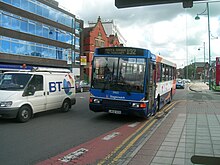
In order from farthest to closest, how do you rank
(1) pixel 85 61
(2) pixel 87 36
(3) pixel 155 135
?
1. (2) pixel 87 36
2. (1) pixel 85 61
3. (3) pixel 155 135

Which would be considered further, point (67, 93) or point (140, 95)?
point (67, 93)

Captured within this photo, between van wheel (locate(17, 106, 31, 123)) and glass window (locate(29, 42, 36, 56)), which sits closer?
van wheel (locate(17, 106, 31, 123))

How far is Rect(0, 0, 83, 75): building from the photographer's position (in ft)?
129

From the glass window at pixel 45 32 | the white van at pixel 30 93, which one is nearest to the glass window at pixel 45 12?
the glass window at pixel 45 32

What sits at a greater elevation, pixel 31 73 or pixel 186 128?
pixel 31 73

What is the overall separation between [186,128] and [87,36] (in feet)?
200

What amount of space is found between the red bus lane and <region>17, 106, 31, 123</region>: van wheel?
134 inches

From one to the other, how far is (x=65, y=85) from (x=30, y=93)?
2.97 meters

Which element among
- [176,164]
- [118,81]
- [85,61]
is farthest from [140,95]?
[85,61]

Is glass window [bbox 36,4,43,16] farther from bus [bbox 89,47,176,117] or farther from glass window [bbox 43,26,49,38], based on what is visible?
bus [bbox 89,47,176,117]

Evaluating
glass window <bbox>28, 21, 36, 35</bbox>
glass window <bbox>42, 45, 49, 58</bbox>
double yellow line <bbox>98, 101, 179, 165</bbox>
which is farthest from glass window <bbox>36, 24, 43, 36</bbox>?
double yellow line <bbox>98, 101, 179, 165</bbox>

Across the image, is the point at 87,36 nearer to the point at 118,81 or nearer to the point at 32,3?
the point at 32,3

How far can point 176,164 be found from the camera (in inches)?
212

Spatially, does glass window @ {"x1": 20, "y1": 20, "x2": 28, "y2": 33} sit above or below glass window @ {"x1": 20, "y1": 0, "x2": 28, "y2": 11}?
below
